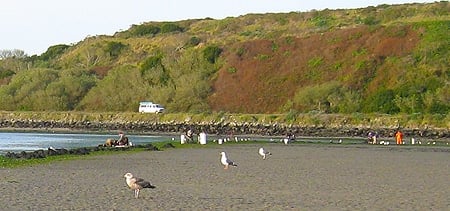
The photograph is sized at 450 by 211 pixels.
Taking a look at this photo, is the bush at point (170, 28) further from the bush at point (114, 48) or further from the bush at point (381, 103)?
the bush at point (381, 103)

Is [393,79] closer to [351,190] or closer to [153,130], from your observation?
[153,130]

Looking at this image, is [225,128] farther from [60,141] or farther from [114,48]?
Answer: [114,48]

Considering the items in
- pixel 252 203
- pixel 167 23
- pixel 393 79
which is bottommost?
pixel 252 203

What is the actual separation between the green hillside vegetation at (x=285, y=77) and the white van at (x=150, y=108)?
11.4ft

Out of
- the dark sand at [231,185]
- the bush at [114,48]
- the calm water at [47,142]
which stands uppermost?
the bush at [114,48]

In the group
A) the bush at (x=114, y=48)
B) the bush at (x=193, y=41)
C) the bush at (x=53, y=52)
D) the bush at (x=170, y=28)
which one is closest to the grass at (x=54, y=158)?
the bush at (x=193, y=41)

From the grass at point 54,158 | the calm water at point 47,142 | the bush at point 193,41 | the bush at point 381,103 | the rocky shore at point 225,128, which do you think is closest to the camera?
the grass at point 54,158

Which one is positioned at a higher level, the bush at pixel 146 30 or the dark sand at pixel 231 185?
the bush at pixel 146 30

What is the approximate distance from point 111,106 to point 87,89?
818 centimetres

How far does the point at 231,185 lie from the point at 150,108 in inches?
2602

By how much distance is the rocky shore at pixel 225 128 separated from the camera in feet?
212

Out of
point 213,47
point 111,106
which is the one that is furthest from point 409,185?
point 213,47

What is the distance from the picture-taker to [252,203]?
52.3 feet

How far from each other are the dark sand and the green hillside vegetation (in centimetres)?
5067
